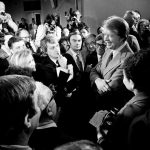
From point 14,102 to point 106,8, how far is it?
10.2 metres

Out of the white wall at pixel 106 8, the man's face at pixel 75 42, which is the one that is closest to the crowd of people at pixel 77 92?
the man's face at pixel 75 42

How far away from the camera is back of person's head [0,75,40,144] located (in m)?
1.05

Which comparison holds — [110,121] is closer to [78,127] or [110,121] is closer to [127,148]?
[127,148]

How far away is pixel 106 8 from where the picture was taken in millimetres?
10656

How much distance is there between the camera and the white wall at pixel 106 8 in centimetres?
1035

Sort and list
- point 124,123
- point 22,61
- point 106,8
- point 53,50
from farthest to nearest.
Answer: point 106,8
point 53,50
point 22,61
point 124,123

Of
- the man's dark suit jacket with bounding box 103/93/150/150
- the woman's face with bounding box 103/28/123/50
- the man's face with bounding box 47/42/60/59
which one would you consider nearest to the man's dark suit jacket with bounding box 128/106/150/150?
the man's dark suit jacket with bounding box 103/93/150/150

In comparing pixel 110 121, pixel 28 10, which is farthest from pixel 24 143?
pixel 28 10

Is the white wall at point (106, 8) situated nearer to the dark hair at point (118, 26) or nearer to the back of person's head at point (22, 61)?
the dark hair at point (118, 26)

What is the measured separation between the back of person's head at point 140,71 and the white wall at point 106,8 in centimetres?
917

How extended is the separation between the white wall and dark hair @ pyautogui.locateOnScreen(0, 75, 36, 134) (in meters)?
9.96

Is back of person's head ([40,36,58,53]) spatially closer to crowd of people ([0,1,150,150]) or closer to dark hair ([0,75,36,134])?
crowd of people ([0,1,150,150])

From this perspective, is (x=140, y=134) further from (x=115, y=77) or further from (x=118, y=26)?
(x=118, y=26)

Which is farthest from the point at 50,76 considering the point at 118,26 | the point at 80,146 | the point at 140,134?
the point at 80,146
